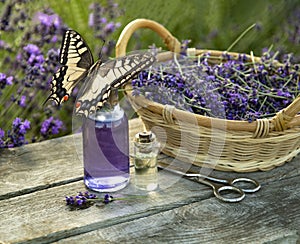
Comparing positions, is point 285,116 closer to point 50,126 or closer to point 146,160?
point 146,160

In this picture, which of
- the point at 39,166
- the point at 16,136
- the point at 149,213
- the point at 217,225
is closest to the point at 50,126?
the point at 16,136

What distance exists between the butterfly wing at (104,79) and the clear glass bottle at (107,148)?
1.8 inches

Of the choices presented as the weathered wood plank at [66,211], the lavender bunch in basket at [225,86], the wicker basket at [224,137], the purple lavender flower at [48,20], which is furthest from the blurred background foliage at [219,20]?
the weathered wood plank at [66,211]

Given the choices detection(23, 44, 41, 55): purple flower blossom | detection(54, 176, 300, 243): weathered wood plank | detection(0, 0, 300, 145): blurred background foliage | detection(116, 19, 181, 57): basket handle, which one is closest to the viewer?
detection(54, 176, 300, 243): weathered wood plank

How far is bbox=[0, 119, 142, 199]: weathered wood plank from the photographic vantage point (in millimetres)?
1337

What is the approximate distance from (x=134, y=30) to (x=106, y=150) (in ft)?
1.34

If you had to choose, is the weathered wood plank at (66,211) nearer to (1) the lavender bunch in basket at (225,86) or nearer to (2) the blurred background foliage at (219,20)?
(1) the lavender bunch in basket at (225,86)

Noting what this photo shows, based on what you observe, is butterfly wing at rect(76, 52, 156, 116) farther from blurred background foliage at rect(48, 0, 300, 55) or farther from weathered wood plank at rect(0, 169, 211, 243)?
blurred background foliage at rect(48, 0, 300, 55)

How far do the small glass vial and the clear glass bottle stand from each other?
0.03 metres

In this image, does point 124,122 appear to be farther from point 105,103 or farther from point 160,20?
point 160,20

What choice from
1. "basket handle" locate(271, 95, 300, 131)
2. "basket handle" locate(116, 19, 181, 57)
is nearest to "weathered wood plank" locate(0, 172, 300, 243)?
"basket handle" locate(271, 95, 300, 131)

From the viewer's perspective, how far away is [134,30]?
1553mm

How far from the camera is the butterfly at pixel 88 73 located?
3.93ft

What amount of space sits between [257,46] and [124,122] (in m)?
1.24
